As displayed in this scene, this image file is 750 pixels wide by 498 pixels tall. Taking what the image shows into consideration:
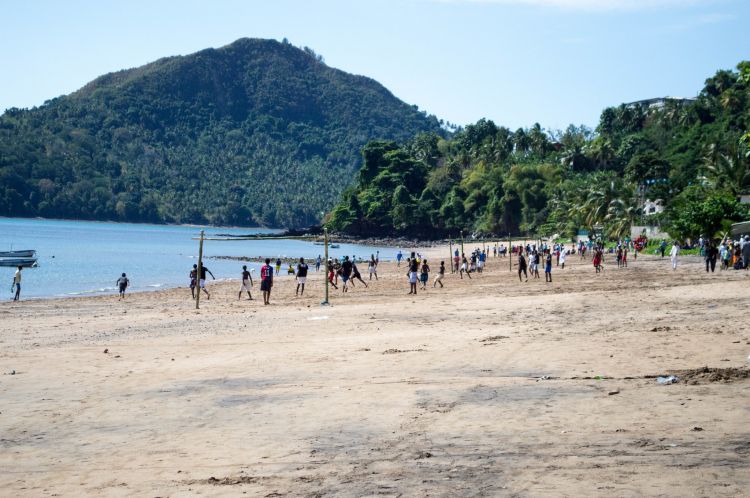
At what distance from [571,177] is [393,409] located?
10529 cm

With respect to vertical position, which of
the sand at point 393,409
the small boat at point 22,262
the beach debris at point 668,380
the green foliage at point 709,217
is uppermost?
the green foliage at point 709,217

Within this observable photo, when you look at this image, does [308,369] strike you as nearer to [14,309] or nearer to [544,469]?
[544,469]

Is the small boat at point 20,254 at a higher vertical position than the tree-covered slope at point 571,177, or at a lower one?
lower

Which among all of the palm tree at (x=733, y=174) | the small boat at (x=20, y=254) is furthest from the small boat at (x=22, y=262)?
the palm tree at (x=733, y=174)

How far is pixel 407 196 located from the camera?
427 ft

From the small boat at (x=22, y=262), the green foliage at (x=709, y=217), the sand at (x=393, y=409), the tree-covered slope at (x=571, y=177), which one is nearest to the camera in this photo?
the sand at (x=393, y=409)

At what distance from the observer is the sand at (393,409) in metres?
6.34

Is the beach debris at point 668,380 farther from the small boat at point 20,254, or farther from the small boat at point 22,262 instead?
the small boat at point 20,254

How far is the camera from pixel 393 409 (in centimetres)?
861

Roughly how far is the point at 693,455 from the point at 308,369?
242 inches

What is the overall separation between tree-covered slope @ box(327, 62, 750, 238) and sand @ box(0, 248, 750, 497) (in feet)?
112

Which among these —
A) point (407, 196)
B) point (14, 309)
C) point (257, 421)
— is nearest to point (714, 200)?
point (14, 309)

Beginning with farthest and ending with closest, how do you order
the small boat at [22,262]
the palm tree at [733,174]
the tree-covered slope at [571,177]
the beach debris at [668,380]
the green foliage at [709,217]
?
the tree-covered slope at [571,177], the small boat at [22,262], the palm tree at [733,174], the green foliage at [709,217], the beach debris at [668,380]

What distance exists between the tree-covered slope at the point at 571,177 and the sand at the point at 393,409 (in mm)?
34100
